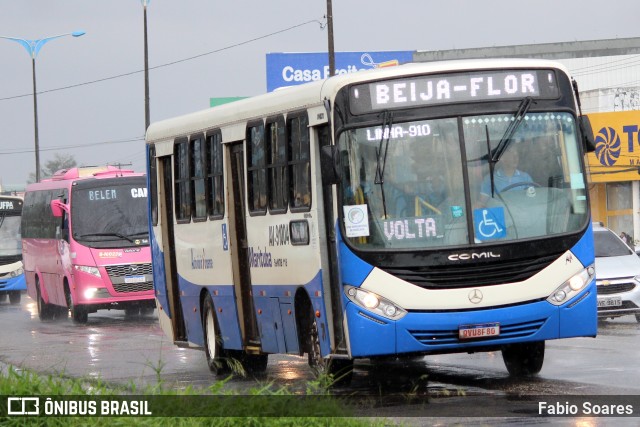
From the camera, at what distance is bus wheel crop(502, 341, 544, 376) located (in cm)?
1466

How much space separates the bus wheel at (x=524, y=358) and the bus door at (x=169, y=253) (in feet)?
17.8

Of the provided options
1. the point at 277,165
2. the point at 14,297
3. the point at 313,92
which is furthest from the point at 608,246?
the point at 14,297

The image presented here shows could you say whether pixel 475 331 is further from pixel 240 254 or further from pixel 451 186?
pixel 240 254

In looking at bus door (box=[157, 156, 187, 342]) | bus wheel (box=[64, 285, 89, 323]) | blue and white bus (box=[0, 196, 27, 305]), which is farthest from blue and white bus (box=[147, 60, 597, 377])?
blue and white bus (box=[0, 196, 27, 305])

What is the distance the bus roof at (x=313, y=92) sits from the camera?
13516mm

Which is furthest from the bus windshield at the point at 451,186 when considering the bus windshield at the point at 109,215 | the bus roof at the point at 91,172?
the bus roof at the point at 91,172

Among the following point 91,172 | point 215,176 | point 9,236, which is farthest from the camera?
point 9,236

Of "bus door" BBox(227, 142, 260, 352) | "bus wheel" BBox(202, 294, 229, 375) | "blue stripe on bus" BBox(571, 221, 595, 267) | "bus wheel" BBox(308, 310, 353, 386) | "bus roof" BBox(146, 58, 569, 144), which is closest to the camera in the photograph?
"blue stripe on bus" BBox(571, 221, 595, 267)

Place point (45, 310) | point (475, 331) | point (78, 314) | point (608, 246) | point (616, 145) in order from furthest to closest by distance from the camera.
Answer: point (616, 145) → point (45, 310) → point (78, 314) → point (608, 246) → point (475, 331)

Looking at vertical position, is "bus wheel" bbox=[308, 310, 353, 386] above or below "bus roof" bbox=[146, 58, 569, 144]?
below

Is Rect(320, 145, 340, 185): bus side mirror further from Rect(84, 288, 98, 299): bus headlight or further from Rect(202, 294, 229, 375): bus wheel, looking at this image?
Rect(84, 288, 98, 299): bus headlight

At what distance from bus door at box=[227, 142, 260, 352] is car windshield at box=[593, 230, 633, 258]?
32.0 ft

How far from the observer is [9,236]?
4241cm

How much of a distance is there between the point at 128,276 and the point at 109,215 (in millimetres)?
1565
